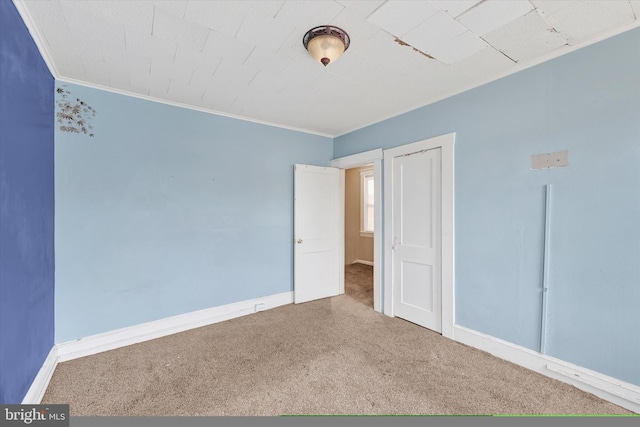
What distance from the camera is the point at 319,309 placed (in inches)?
138

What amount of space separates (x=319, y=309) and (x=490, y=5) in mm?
3347

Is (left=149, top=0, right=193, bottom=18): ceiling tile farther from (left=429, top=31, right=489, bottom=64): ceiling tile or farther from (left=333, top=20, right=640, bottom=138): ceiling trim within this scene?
(left=333, top=20, right=640, bottom=138): ceiling trim

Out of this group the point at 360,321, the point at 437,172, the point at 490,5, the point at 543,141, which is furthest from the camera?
the point at 360,321

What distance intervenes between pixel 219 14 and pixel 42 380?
2.83 meters

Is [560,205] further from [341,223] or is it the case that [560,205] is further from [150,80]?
[150,80]

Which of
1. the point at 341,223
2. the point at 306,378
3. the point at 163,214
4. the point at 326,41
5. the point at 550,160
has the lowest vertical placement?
the point at 306,378

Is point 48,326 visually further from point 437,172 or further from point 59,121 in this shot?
point 437,172

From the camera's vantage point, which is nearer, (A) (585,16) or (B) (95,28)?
(A) (585,16)

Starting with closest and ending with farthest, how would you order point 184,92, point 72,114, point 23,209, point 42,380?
point 23,209
point 42,380
point 72,114
point 184,92

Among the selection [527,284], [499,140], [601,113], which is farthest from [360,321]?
[601,113]

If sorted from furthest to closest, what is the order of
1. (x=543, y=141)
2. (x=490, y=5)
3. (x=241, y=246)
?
(x=241, y=246) < (x=543, y=141) < (x=490, y=5)

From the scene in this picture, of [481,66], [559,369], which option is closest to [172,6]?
[481,66]

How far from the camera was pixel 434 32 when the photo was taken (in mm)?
1738

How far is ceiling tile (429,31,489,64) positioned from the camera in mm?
1813
